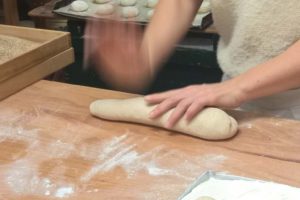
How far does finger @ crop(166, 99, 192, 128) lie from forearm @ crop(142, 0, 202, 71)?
22cm

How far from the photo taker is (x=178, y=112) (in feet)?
2.92

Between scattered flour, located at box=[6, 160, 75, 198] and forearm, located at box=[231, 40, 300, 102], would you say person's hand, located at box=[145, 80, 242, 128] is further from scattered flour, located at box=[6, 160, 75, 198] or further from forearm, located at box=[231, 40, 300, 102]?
scattered flour, located at box=[6, 160, 75, 198]

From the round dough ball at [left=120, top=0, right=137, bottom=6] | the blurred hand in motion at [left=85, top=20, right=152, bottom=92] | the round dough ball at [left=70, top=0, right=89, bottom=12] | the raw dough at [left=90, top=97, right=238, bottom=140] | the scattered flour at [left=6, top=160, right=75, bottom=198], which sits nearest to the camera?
the scattered flour at [left=6, top=160, right=75, bottom=198]

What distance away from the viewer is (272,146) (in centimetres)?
83

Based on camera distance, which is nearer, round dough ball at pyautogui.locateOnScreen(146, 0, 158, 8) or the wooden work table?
the wooden work table

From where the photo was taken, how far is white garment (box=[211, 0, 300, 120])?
95cm

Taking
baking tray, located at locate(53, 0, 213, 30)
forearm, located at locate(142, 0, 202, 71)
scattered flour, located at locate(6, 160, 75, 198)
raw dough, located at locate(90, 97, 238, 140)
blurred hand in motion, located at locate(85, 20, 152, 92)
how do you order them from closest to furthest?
scattered flour, located at locate(6, 160, 75, 198)
raw dough, located at locate(90, 97, 238, 140)
blurred hand in motion, located at locate(85, 20, 152, 92)
forearm, located at locate(142, 0, 202, 71)
baking tray, located at locate(53, 0, 213, 30)

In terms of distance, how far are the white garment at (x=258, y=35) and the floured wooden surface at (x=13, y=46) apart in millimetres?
462

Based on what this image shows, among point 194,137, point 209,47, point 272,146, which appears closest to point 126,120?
point 194,137

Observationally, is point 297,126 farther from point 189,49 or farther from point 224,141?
point 189,49

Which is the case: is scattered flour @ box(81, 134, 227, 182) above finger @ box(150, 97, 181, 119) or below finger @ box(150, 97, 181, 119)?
below


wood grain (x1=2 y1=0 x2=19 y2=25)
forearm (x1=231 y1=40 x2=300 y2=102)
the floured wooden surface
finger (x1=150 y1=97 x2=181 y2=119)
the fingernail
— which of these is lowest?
wood grain (x1=2 y1=0 x2=19 y2=25)

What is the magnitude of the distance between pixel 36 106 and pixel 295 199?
1.85 feet

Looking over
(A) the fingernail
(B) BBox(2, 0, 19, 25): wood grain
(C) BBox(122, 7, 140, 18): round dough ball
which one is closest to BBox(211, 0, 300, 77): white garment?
(A) the fingernail
